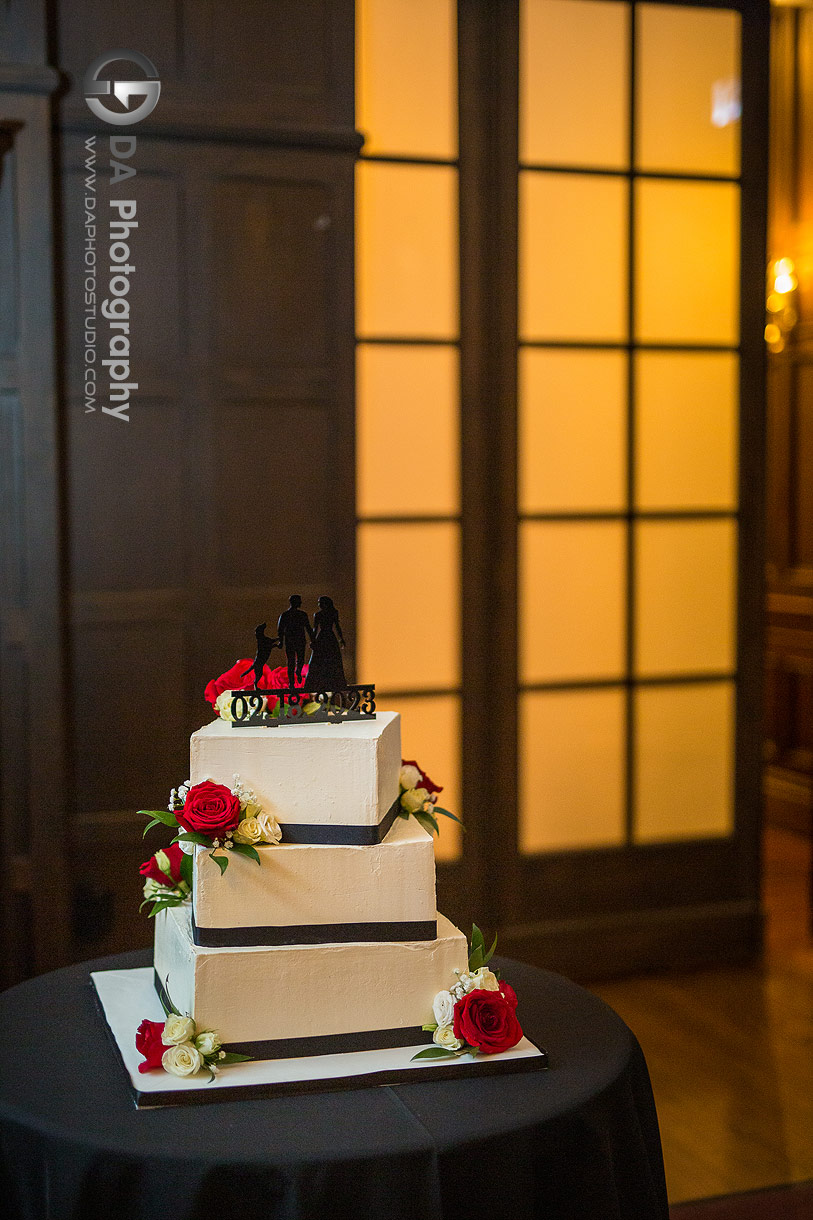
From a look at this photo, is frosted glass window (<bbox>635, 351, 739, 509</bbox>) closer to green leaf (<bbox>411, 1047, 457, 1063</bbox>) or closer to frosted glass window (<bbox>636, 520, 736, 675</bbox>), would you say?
frosted glass window (<bbox>636, 520, 736, 675</bbox>)

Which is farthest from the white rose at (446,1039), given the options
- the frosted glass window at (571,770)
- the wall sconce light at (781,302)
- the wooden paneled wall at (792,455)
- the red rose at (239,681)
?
the wall sconce light at (781,302)

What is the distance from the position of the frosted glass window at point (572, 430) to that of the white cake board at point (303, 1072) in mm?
2057

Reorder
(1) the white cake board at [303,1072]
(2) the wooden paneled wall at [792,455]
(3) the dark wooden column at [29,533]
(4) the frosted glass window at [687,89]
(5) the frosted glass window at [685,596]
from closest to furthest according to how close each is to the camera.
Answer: (1) the white cake board at [303,1072]
(3) the dark wooden column at [29,533]
(4) the frosted glass window at [687,89]
(5) the frosted glass window at [685,596]
(2) the wooden paneled wall at [792,455]

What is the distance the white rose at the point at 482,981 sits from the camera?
138 centimetres

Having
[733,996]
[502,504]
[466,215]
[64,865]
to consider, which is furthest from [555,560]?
[64,865]

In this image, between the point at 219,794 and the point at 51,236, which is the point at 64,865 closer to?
the point at 51,236

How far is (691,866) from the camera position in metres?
3.47

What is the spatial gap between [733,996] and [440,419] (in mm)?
1675

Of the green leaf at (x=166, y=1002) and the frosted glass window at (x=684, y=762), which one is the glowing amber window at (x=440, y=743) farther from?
the green leaf at (x=166, y=1002)

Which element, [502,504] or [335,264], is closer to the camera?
[335,264]

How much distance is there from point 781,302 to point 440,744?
2501 millimetres

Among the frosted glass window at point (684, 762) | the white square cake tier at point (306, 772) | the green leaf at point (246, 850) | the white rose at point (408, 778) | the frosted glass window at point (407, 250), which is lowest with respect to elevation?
the frosted glass window at point (684, 762)

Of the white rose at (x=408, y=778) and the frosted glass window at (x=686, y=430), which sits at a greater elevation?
the frosted glass window at (x=686, y=430)

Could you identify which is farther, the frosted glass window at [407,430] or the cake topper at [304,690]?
the frosted glass window at [407,430]
